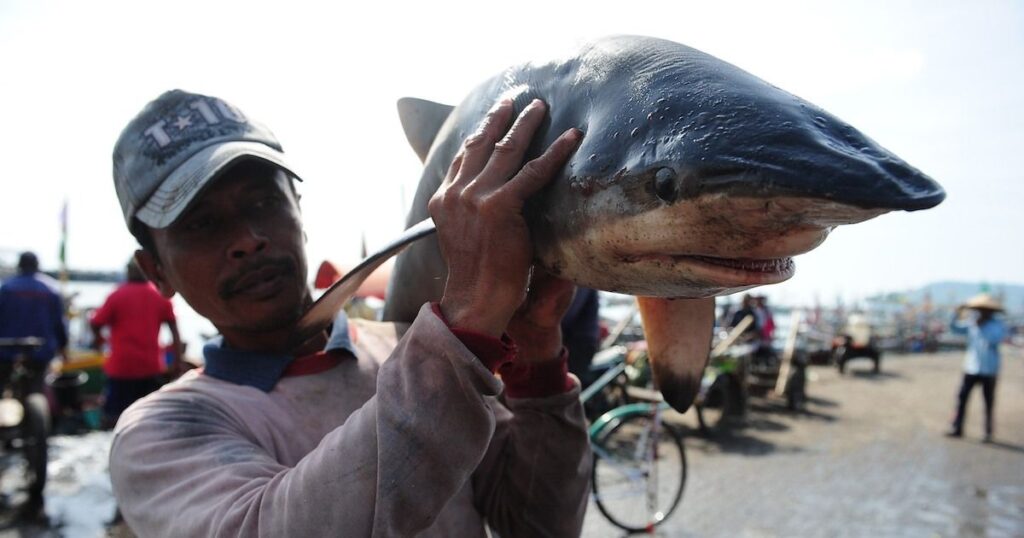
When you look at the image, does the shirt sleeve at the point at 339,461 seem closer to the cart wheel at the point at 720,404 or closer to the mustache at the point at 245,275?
the mustache at the point at 245,275

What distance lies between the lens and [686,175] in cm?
82

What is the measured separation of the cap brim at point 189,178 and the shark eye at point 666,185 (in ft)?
3.18

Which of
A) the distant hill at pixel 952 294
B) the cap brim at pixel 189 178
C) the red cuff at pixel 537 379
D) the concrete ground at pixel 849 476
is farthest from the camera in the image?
the distant hill at pixel 952 294

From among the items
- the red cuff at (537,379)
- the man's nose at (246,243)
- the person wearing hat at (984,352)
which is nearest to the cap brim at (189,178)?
the man's nose at (246,243)

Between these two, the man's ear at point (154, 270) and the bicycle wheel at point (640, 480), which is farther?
the bicycle wheel at point (640, 480)

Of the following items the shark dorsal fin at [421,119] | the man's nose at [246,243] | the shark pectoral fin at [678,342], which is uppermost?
the shark dorsal fin at [421,119]

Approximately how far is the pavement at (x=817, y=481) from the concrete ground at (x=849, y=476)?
15 millimetres

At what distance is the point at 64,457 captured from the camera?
6.14 m

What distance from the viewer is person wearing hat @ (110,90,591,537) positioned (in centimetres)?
90

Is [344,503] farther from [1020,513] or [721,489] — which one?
[1020,513]

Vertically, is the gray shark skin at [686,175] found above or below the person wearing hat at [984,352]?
above

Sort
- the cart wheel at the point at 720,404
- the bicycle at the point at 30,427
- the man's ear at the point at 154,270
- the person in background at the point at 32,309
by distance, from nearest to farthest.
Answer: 1. the man's ear at the point at 154,270
2. the bicycle at the point at 30,427
3. the person in background at the point at 32,309
4. the cart wheel at the point at 720,404

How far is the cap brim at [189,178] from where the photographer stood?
1333mm

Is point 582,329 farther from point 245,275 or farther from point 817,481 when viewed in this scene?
point 817,481
